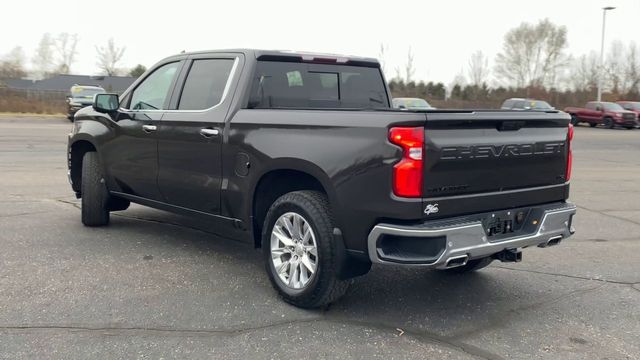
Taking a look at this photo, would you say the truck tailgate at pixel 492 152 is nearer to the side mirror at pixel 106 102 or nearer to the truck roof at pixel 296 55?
the truck roof at pixel 296 55

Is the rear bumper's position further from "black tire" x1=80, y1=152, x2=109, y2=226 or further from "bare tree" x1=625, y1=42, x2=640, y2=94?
"bare tree" x1=625, y1=42, x2=640, y2=94

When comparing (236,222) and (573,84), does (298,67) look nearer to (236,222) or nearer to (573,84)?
(236,222)

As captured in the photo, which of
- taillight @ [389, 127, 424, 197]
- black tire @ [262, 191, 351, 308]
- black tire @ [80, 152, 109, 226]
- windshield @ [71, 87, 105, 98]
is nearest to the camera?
taillight @ [389, 127, 424, 197]

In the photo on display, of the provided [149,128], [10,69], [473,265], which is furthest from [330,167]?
[10,69]

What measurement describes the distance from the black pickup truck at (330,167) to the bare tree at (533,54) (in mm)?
74473

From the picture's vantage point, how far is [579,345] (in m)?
3.78

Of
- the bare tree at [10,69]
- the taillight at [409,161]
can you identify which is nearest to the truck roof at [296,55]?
the taillight at [409,161]

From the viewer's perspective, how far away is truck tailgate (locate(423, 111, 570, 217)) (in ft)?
12.1

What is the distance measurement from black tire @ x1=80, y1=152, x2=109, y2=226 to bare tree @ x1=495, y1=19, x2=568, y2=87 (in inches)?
2921

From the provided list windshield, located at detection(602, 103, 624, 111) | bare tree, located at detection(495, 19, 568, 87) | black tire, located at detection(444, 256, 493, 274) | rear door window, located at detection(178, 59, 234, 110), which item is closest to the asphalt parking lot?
black tire, located at detection(444, 256, 493, 274)

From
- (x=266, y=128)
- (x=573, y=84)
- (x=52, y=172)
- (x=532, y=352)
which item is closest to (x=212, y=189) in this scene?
(x=266, y=128)

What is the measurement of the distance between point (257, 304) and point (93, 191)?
2.95 metres

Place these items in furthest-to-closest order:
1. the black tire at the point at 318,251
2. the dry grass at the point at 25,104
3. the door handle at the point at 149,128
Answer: the dry grass at the point at 25,104 → the door handle at the point at 149,128 → the black tire at the point at 318,251

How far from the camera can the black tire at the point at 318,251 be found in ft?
13.2
